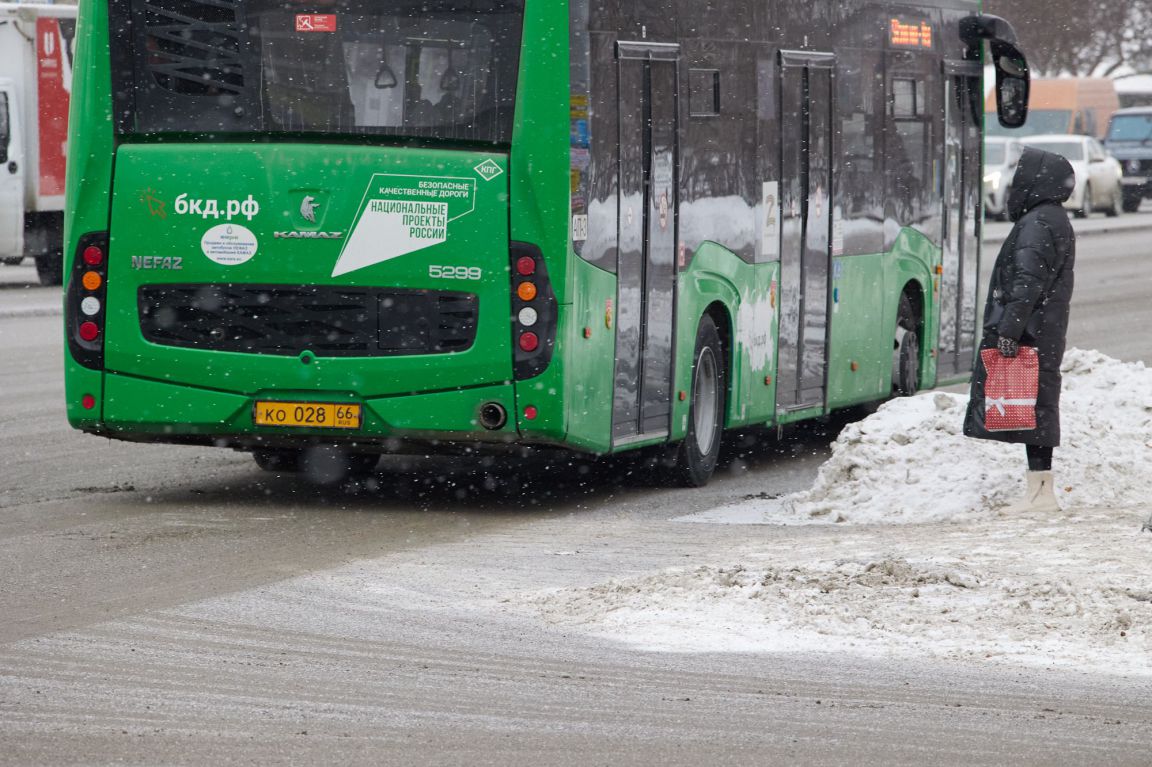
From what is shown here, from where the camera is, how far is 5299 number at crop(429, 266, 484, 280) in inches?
443

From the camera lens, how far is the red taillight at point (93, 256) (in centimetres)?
1158

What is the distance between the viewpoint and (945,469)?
11836 millimetres

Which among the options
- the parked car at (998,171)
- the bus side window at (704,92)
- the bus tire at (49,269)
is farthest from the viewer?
the parked car at (998,171)

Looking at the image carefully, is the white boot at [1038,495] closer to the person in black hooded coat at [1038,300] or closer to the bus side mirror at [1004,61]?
the person in black hooded coat at [1038,300]

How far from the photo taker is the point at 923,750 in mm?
6441

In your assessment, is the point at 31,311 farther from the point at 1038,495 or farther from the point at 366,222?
the point at 1038,495

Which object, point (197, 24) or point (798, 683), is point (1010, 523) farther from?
point (197, 24)

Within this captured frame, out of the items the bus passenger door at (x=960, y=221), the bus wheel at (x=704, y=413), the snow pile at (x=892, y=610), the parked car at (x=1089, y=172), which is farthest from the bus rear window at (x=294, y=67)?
the parked car at (x=1089, y=172)

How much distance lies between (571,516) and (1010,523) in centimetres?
223

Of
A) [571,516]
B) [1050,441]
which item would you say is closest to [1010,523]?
[1050,441]

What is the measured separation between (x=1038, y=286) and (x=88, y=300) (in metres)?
4.65

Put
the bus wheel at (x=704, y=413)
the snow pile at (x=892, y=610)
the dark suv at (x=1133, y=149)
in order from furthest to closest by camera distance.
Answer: the dark suv at (x=1133, y=149), the bus wheel at (x=704, y=413), the snow pile at (x=892, y=610)

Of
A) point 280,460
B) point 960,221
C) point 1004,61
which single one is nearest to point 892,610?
point 280,460

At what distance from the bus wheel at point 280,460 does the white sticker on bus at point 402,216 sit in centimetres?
222
